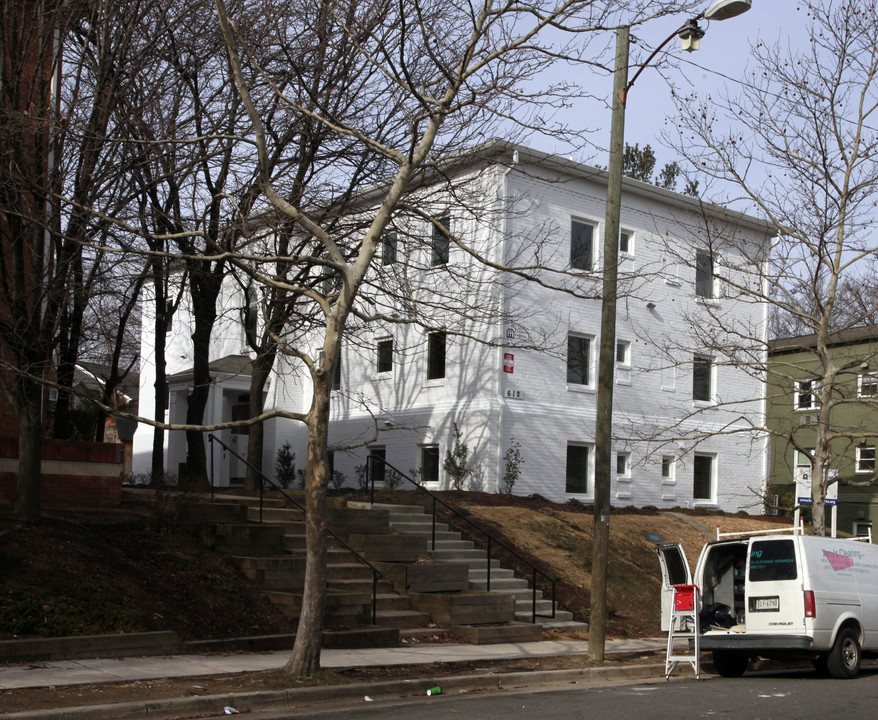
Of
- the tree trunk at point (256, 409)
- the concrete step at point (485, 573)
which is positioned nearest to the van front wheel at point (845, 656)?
the concrete step at point (485, 573)

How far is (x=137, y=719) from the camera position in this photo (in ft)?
28.0

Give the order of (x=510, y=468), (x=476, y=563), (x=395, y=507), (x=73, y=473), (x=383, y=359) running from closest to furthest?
(x=73, y=473), (x=476, y=563), (x=395, y=507), (x=510, y=468), (x=383, y=359)

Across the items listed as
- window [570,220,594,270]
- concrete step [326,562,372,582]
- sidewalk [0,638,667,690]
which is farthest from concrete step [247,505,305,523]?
window [570,220,594,270]

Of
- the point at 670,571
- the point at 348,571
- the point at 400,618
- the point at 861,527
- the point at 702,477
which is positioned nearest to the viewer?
the point at 670,571

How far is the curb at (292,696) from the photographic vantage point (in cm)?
840

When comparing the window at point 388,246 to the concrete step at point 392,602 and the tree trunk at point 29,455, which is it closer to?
the tree trunk at point 29,455

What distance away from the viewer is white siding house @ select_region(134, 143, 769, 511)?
25.5 m

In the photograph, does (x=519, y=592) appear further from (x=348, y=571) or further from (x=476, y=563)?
(x=348, y=571)

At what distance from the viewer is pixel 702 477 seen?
31.0m

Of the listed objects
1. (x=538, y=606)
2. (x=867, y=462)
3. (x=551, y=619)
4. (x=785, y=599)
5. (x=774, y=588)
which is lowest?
(x=551, y=619)

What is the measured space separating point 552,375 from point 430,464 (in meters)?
4.24

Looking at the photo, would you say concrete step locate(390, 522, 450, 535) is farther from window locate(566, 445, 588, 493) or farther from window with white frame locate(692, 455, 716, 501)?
window with white frame locate(692, 455, 716, 501)

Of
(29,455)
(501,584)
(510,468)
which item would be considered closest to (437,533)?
(501,584)

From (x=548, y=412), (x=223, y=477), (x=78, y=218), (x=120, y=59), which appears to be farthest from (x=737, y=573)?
(x=223, y=477)
